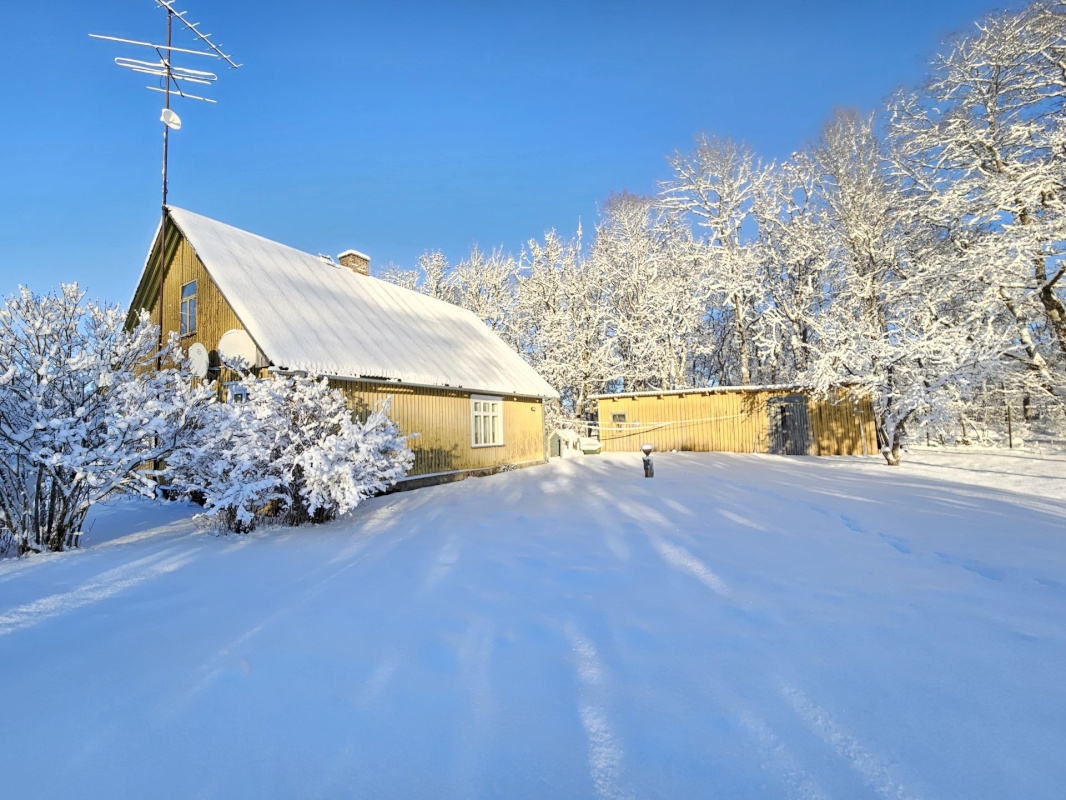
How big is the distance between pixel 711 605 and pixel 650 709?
4.93ft

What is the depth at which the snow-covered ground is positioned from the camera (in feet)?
7.02

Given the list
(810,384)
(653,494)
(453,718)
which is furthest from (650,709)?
(810,384)

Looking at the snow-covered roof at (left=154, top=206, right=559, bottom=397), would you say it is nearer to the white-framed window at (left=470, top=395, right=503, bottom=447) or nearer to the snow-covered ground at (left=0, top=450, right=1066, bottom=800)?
the white-framed window at (left=470, top=395, right=503, bottom=447)

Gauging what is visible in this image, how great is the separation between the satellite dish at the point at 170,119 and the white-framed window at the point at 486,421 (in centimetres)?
846

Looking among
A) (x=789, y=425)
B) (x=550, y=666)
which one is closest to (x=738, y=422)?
(x=789, y=425)

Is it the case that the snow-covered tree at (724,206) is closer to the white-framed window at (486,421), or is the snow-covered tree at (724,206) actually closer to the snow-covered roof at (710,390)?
the snow-covered roof at (710,390)

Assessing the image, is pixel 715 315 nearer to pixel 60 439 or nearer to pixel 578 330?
pixel 578 330

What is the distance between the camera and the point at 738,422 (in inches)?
754

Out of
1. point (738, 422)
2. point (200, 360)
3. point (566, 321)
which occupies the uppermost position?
point (566, 321)

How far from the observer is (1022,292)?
12.9 meters

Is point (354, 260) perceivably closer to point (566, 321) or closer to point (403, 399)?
point (403, 399)

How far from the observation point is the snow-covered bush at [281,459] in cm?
674

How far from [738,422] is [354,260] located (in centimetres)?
1450

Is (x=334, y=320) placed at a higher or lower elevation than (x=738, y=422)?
higher
